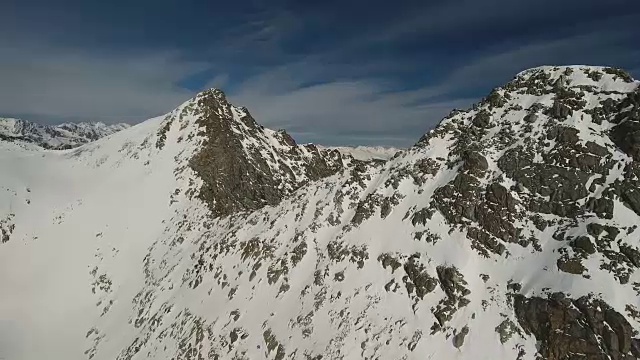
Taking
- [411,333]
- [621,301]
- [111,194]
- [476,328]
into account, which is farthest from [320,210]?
[111,194]

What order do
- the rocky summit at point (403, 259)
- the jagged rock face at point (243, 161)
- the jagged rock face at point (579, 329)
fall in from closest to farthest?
the jagged rock face at point (579, 329) < the rocky summit at point (403, 259) < the jagged rock face at point (243, 161)

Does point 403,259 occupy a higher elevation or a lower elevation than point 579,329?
higher

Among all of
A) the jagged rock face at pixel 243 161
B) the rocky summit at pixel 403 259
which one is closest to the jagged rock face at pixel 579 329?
the rocky summit at pixel 403 259

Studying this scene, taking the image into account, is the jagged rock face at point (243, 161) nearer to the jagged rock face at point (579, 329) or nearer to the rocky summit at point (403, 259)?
the rocky summit at point (403, 259)

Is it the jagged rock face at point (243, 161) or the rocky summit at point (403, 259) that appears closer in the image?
the rocky summit at point (403, 259)

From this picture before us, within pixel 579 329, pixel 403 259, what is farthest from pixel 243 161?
pixel 579 329

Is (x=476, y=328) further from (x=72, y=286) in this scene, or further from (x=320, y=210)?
(x=72, y=286)

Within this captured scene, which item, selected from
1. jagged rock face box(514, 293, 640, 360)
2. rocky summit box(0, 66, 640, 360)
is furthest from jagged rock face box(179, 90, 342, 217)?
jagged rock face box(514, 293, 640, 360)

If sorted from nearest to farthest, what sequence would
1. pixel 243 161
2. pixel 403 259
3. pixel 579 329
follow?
pixel 579 329, pixel 403 259, pixel 243 161

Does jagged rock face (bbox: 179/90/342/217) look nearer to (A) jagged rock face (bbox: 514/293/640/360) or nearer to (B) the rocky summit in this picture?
(B) the rocky summit

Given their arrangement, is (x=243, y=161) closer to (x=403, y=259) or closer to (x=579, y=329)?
(x=403, y=259)
